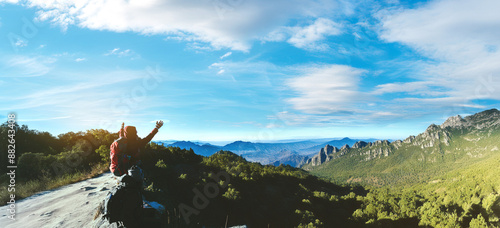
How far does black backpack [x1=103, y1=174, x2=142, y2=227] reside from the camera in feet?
19.2

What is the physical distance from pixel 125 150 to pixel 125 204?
65.0 inches

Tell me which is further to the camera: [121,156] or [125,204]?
[121,156]

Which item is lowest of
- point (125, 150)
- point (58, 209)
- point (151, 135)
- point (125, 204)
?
point (58, 209)

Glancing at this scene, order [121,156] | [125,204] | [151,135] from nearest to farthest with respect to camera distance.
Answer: [125,204]
[121,156]
[151,135]

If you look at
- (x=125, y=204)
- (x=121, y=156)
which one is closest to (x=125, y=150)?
(x=121, y=156)

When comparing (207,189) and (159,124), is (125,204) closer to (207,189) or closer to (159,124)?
(159,124)

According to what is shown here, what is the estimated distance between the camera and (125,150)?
6766 mm

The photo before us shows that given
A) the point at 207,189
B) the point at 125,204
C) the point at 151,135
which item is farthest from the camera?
the point at 207,189

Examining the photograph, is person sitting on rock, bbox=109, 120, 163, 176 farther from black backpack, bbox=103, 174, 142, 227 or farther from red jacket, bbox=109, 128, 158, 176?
black backpack, bbox=103, 174, 142, 227

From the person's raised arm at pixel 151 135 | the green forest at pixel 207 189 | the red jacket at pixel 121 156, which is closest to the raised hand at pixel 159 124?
the person's raised arm at pixel 151 135

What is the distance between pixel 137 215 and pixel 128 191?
2.62ft

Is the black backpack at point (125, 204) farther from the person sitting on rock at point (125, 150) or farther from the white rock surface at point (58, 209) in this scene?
the white rock surface at point (58, 209)

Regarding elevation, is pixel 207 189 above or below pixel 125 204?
below

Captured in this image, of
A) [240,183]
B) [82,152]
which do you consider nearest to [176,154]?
[240,183]
